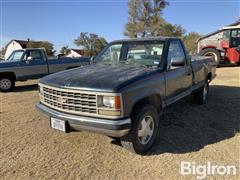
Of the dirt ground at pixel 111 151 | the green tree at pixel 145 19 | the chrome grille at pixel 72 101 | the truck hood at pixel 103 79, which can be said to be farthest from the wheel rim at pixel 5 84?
the green tree at pixel 145 19

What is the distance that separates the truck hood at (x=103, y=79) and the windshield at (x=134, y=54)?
38cm

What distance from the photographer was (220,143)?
161 inches

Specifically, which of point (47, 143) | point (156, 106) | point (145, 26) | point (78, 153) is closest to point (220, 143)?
point (156, 106)

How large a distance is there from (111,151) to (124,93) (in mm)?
1213

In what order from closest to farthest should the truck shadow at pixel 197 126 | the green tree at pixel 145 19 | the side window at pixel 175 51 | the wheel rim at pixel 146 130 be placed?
Result: the wheel rim at pixel 146 130 → the truck shadow at pixel 197 126 → the side window at pixel 175 51 → the green tree at pixel 145 19

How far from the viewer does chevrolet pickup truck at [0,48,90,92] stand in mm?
9992

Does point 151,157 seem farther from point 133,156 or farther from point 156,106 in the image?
point 156,106

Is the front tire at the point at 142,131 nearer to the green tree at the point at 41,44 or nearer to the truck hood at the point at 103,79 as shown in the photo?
the truck hood at the point at 103,79

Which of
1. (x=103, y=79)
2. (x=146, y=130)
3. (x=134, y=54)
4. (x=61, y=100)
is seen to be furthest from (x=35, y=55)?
(x=146, y=130)

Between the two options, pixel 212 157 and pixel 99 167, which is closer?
pixel 99 167

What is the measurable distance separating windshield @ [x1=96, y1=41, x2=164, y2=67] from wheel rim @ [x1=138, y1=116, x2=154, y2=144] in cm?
103

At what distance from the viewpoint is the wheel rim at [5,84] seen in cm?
993

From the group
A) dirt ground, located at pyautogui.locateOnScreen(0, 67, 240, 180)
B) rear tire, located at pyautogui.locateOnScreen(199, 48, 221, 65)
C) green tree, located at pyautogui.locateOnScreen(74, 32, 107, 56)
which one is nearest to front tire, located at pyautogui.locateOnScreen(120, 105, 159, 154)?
dirt ground, located at pyautogui.locateOnScreen(0, 67, 240, 180)

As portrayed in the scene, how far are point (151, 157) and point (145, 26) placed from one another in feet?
125
